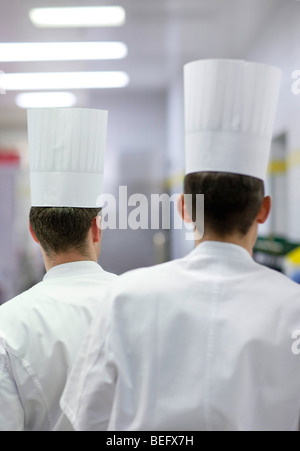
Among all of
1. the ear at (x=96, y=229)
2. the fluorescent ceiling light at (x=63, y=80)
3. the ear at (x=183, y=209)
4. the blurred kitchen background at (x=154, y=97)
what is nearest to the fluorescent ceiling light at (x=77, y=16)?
the blurred kitchen background at (x=154, y=97)

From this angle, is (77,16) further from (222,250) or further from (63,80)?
(222,250)

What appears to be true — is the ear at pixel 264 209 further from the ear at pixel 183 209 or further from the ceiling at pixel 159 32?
the ceiling at pixel 159 32

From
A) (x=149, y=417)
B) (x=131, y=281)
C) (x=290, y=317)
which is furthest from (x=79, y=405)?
(x=290, y=317)

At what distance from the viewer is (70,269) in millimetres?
1210

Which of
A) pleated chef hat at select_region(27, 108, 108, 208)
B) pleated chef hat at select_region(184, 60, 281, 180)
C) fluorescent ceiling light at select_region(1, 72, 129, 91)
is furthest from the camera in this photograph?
fluorescent ceiling light at select_region(1, 72, 129, 91)

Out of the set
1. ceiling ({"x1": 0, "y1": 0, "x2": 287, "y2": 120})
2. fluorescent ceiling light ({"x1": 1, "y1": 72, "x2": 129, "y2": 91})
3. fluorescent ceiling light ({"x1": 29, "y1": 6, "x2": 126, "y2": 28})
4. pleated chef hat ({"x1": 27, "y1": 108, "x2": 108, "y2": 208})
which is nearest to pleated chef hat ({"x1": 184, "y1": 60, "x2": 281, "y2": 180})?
pleated chef hat ({"x1": 27, "y1": 108, "x2": 108, "y2": 208})

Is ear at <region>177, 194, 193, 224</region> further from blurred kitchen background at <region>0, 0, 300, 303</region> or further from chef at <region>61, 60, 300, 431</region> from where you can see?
blurred kitchen background at <region>0, 0, 300, 303</region>

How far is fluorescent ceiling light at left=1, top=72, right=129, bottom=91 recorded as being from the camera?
2634 mm

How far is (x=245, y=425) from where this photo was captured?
3.00 feet

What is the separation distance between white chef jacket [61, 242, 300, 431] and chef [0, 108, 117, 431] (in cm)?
23

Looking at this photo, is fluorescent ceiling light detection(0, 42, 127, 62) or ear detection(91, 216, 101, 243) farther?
fluorescent ceiling light detection(0, 42, 127, 62)

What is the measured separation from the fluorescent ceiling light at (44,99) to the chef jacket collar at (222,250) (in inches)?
61.0

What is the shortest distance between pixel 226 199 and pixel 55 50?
97.1 inches

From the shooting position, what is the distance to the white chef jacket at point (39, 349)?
1.10 m
